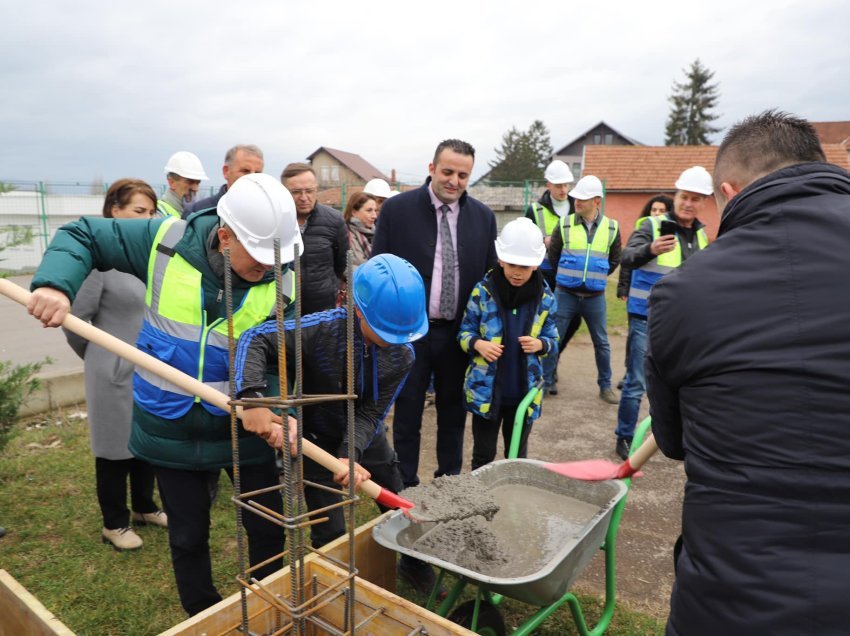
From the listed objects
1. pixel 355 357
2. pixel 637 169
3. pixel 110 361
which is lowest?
pixel 110 361

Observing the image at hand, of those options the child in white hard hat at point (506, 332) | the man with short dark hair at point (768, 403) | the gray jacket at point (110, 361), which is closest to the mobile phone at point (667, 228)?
the child in white hard hat at point (506, 332)

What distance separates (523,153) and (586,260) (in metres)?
58.5

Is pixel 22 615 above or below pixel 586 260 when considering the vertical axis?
below

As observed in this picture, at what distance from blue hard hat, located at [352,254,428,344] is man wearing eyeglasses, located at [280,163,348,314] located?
6.01 ft

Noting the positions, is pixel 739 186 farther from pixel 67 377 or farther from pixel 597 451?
pixel 67 377

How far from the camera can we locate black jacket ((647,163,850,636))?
4.23 ft

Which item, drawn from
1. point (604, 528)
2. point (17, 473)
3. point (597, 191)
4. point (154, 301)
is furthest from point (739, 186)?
point (17, 473)

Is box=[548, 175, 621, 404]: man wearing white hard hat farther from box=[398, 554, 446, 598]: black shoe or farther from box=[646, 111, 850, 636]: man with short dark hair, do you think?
box=[646, 111, 850, 636]: man with short dark hair

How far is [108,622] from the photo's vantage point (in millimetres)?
2779

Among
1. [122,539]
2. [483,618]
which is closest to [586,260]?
[483,618]

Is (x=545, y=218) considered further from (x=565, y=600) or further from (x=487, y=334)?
(x=565, y=600)

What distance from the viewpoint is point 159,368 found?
192 cm

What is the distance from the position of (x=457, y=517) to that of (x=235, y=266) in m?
1.24

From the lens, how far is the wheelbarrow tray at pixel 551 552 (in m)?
1.93
